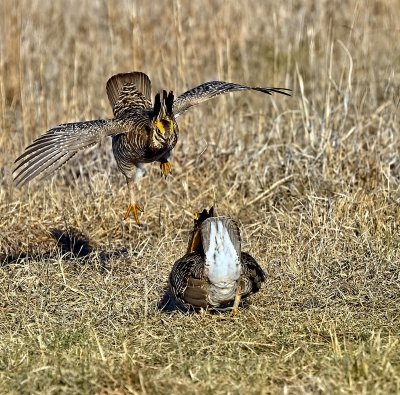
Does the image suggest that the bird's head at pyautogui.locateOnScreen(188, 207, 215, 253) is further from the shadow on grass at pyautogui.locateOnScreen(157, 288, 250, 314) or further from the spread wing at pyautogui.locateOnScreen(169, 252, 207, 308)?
the spread wing at pyautogui.locateOnScreen(169, 252, 207, 308)

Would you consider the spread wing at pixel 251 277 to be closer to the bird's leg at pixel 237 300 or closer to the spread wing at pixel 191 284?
the bird's leg at pixel 237 300

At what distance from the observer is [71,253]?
20.4 ft

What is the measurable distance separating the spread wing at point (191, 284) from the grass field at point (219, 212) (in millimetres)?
118

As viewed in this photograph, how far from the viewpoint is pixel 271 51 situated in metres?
10.6

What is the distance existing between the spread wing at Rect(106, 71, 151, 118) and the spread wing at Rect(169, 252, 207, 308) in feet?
5.57

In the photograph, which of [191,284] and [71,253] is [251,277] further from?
[71,253]

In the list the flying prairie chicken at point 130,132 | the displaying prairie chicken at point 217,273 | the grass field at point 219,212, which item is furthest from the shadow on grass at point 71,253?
the displaying prairie chicken at point 217,273

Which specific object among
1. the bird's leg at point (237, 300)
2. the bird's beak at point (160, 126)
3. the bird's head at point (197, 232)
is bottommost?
the bird's leg at point (237, 300)

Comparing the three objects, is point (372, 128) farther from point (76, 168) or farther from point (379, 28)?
point (379, 28)

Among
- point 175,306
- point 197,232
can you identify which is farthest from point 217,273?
point 197,232

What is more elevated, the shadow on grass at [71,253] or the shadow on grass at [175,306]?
the shadow on grass at [71,253]

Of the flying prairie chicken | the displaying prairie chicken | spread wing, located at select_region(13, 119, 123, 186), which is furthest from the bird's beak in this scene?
the displaying prairie chicken

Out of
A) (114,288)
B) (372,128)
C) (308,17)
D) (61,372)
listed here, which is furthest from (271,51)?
(61,372)

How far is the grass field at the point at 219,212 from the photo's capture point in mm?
4117
